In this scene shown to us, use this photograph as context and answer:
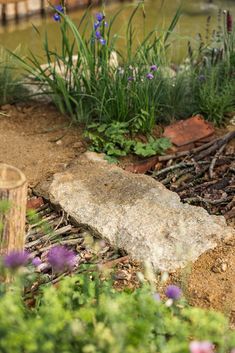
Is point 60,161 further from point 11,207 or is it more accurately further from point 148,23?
point 148,23

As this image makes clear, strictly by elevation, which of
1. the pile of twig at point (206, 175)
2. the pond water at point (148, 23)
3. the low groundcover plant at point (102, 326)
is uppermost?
the low groundcover plant at point (102, 326)

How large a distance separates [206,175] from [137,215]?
0.79 metres

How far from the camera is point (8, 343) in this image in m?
2.27

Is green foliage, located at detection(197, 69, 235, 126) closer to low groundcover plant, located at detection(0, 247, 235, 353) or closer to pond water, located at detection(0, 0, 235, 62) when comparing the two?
low groundcover plant, located at detection(0, 247, 235, 353)

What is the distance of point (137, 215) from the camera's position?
3.86 meters

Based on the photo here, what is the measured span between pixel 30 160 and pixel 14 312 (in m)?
2.21

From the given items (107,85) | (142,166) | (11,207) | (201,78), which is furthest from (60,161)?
(11,207)

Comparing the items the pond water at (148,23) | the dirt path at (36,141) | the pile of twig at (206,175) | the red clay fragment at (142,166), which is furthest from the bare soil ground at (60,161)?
the pond water at (148,23)

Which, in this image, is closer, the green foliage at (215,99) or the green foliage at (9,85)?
the green foliage at (215,99)

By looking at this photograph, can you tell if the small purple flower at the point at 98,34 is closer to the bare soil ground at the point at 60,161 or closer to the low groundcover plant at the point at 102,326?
the bare soil ground at the point at 60,161

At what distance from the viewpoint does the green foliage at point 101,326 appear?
7.40 feet

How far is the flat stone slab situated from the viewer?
3629 mm

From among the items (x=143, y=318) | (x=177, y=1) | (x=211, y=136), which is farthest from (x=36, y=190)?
(x=177, y=1)

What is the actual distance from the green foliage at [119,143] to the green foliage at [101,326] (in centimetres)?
190
